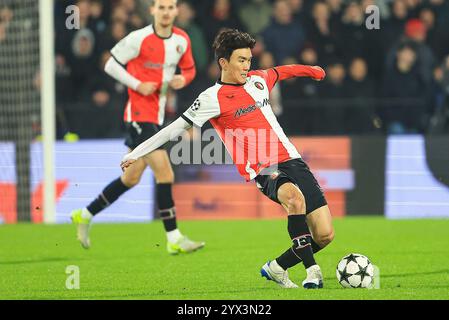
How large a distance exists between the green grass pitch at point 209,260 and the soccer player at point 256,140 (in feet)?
1.28

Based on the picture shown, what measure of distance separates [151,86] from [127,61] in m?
0.43

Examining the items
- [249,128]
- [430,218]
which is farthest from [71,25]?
[430,218]

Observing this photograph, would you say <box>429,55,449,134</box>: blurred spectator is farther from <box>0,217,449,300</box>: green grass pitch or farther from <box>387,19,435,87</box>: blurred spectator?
<box>0,217,449,300</box>: green grass pitch

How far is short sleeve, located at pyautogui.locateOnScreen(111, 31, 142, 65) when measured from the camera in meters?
10.7

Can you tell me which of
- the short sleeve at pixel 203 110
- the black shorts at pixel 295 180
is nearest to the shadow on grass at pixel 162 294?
the black shorts at pixel 295 180

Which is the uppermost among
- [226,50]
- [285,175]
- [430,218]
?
[226,50]

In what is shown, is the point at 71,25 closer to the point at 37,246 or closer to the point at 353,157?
the point at 37,246

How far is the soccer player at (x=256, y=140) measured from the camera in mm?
7758

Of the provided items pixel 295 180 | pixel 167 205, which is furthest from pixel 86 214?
pixel 295 180

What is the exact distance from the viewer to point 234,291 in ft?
25.2

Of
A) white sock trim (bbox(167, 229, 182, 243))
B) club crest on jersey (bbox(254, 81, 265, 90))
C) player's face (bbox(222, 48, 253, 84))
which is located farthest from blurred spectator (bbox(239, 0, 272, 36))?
player's face (bbox(222, 48, 253, 84))

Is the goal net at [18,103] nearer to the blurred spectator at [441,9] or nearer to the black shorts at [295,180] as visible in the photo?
the blurred spectator at [441,9]

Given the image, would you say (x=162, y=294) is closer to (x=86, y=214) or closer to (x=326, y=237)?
(x=326, y=237)

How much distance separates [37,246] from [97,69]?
4875 millimetres
